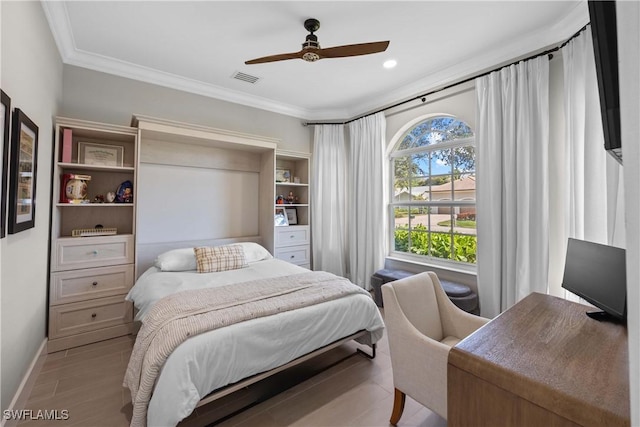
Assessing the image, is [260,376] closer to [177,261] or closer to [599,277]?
[177,261]

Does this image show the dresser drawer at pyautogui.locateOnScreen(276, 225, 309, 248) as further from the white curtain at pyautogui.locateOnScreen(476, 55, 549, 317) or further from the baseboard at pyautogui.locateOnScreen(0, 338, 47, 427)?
the baseboard at pyautogui.locateOnScreen(0, 338, 47, 427)

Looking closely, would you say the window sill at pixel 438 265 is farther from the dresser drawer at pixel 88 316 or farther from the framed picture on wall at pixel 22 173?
the framed picture on wall at pixel 22 173

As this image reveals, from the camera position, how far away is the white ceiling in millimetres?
2160

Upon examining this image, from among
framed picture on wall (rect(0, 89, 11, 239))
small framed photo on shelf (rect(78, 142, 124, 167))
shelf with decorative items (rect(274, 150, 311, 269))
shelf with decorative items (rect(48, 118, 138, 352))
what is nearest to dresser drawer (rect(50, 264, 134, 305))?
shelf with decorative items (rect(48, 118, 138, 352))

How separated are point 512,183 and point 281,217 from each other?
109 inches

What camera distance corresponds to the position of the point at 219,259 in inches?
114

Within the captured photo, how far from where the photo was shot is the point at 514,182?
2600 mm

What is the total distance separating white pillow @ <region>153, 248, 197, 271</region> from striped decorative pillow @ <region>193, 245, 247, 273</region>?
9cm

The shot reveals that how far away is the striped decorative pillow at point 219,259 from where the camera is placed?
2805mm

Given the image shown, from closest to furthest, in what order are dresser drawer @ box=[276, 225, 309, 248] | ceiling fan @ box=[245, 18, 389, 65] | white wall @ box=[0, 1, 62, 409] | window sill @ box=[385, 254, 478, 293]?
white wall @ box=[0, 1, 62, 409] → ceiling fan @ box=[245, 18, 389, 65] → window sill @ box=[385, 254, 478, 293] → dresser drawer @ box=[276, 225, 309, 248]

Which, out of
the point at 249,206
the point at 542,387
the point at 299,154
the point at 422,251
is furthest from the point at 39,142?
the point at 422,251

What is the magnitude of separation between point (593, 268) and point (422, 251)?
2251 millimetres

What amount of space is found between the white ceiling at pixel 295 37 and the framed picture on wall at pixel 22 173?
109cm

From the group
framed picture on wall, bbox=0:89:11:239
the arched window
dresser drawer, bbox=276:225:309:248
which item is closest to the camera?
framed picture on wall, bbox=0:89:11:239
